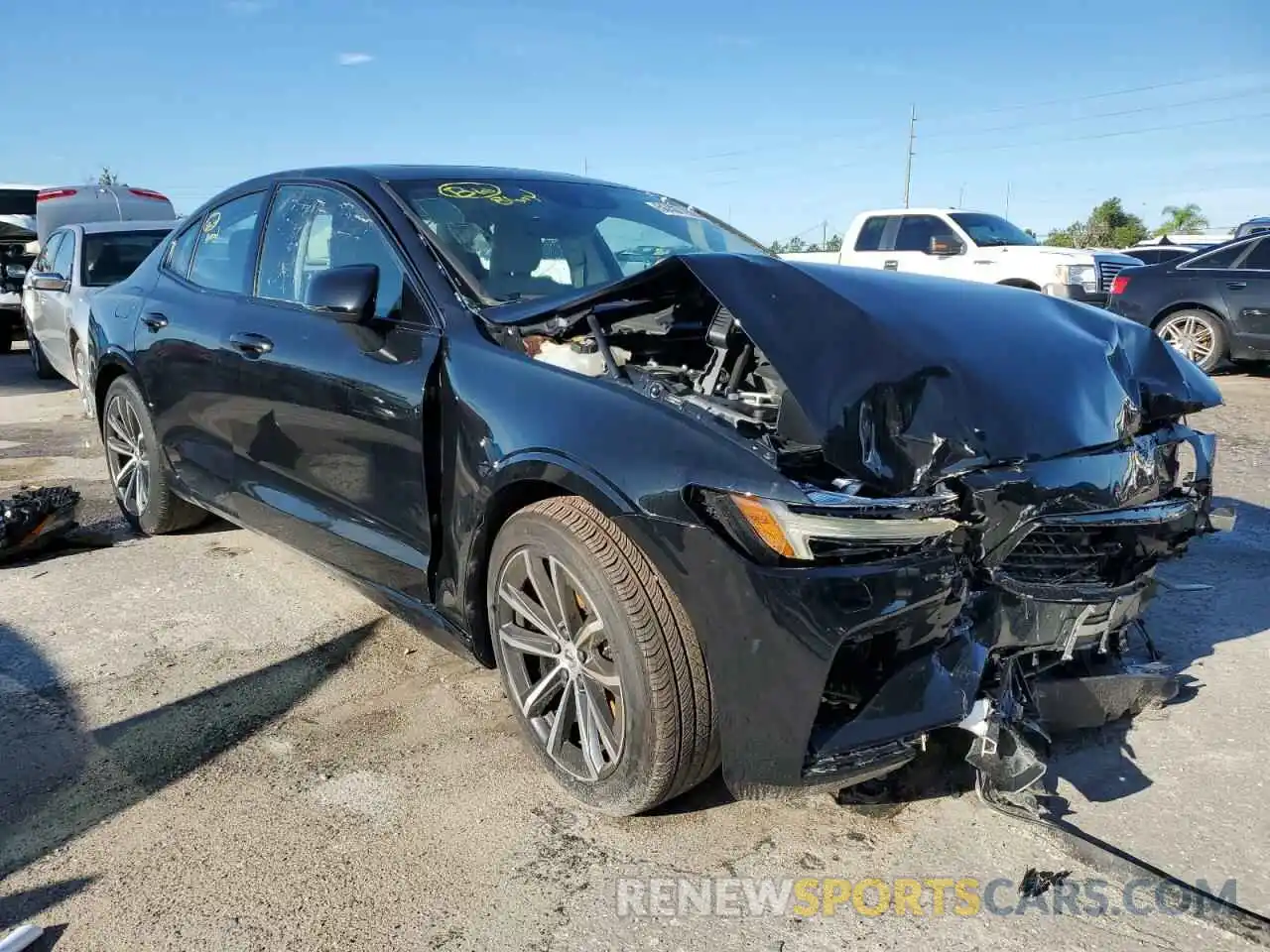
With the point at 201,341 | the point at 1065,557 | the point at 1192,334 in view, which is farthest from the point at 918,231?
the point at 1065,557

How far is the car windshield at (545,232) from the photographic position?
322 centimetres

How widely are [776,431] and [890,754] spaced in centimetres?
77

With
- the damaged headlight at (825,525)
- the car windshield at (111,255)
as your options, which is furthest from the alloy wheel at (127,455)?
the car windshield at (111,255)

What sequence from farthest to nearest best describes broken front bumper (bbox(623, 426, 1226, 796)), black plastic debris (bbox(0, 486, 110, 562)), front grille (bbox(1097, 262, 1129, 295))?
1. front grille (bbox(1097, 262, 1129, 295))
2. black plastic debris (bbox(0, 486, 110, 562))
3. broken front bumper (bbox(623, 426, 1226, 796))

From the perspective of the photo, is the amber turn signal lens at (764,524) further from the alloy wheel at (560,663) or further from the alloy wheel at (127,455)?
the alloy wheel at (127,455)

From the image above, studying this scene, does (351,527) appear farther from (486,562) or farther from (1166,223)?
(1166,223)

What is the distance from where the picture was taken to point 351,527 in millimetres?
3355

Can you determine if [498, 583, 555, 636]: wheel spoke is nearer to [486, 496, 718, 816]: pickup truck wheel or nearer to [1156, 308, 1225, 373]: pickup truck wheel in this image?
[486, 496, 718, 816]: pickup truck wheel

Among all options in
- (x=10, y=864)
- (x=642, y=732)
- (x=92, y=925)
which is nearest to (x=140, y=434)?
(x=10, y=864)

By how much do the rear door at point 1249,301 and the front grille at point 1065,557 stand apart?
889 cm

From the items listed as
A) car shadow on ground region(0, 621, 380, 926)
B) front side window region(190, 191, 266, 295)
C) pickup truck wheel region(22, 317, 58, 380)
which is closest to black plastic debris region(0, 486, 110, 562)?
car shadow on ground region(0, 621, 380, 926)

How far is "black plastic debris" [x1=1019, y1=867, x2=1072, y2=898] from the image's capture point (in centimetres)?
229

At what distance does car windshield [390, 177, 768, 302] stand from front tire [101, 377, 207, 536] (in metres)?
2.11

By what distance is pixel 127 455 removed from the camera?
5.06m
